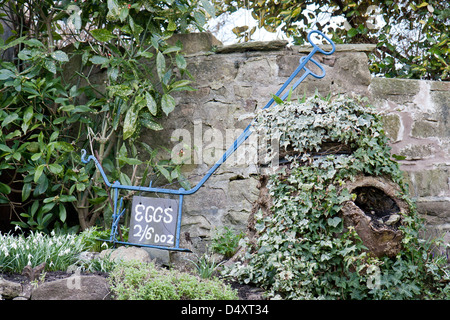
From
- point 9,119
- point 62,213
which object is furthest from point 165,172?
point 9,119

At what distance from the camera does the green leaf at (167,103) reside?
9.58 feet

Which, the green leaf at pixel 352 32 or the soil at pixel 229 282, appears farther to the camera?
the green leaf at pixel 352 32

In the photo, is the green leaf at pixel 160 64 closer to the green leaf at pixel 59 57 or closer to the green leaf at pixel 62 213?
the green leaf at pixel 59 57

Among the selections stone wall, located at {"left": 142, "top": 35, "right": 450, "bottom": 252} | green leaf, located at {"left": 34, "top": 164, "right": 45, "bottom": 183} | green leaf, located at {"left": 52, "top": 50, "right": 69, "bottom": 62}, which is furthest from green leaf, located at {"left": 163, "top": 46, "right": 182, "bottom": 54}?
green leaf, located at {"left": 34, "top": 164, "right": 45, "bottom": 183}

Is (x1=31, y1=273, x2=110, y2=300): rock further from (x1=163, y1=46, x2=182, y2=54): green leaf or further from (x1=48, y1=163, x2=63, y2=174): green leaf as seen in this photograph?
(x1=163, y1=46, x2=182, y2=54): green leaf

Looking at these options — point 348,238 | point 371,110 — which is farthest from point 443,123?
point 348,238

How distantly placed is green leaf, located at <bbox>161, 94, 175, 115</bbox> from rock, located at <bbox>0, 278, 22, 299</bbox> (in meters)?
1.33

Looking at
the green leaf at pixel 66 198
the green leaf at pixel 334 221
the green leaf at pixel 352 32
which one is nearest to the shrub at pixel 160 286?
the green leaf at pixel 334 221

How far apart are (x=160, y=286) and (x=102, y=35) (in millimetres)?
1696

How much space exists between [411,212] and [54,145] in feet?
6.91

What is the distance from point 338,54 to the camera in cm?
306

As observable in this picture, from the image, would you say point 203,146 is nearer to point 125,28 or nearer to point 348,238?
point 125,28

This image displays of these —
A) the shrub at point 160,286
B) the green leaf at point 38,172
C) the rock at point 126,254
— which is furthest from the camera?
the green leaf at point 38,172

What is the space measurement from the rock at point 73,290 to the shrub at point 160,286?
0.06 meters
